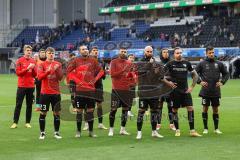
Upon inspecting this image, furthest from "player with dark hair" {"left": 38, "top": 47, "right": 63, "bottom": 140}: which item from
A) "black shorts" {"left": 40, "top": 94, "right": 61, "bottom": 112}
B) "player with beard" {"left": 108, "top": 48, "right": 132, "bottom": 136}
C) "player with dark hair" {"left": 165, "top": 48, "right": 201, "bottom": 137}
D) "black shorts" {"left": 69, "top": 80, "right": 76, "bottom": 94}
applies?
"player with dark hair" {"left": 165, "top": 48, "right": 201, "bottom": 137}

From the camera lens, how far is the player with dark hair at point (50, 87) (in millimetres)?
12070

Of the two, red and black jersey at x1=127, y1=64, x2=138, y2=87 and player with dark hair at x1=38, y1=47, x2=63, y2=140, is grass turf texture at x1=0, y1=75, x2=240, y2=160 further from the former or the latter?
red and black jersey at x1=127, y1=64, x2=138, y2=87

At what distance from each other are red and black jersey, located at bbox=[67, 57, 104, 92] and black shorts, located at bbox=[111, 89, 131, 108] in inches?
31.7

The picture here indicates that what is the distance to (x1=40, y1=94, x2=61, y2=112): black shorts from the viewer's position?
1210 cm

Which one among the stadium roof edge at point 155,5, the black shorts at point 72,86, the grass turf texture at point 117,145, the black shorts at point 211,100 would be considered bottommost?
the grass turf texture at point 117,145

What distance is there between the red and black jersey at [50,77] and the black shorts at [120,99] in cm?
146

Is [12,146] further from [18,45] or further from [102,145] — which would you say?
[18,45]

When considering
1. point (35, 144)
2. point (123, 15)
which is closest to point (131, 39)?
point (123, 15)

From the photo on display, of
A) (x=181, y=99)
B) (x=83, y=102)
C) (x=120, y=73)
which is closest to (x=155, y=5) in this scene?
(x=120, y=73)

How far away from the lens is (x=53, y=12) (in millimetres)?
67625

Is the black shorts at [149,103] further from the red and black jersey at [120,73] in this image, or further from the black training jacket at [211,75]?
the black training jacket at [211,75]

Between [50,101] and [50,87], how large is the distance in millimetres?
300

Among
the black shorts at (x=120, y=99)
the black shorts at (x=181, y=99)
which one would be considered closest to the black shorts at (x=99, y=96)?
the black shorts at (x=120, y=99)

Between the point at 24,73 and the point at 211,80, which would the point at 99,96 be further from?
the point at 211,80
